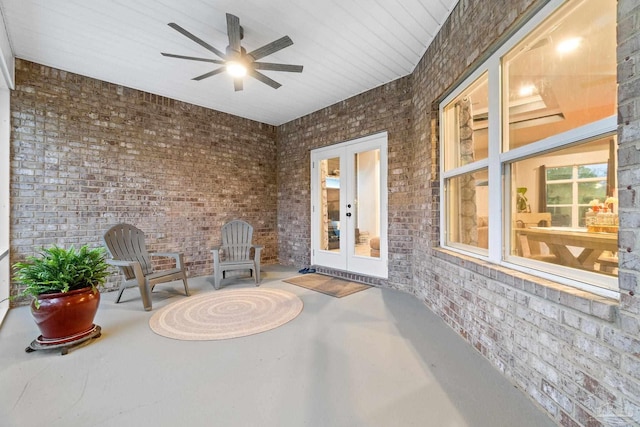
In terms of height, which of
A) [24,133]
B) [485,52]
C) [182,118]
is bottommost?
[24,133]

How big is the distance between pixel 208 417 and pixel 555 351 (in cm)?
194

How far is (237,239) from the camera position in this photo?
475cm

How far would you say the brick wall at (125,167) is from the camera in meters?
3.36

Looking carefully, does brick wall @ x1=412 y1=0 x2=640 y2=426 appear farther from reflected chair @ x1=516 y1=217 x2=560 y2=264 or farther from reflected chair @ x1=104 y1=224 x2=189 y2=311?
reflected chair @ x1=104 y1=224 x2=189 y2=311

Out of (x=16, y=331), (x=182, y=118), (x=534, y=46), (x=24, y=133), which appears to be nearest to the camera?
(x=534, y=46)

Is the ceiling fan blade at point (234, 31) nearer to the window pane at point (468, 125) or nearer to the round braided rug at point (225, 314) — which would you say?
the window pane at point (468, 125)

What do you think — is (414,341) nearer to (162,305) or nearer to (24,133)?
(162,305)

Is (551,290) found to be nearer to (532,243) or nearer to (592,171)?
(532,243)

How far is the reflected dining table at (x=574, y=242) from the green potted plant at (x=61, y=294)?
141 inches

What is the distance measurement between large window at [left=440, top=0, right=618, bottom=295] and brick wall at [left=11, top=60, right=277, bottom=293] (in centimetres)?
398

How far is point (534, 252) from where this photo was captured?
2010mm

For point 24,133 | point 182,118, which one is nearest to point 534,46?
point 182,118

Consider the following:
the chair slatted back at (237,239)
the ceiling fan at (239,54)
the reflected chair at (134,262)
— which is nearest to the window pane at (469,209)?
the ceiling fan at (239,54)

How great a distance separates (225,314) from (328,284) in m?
1.68
